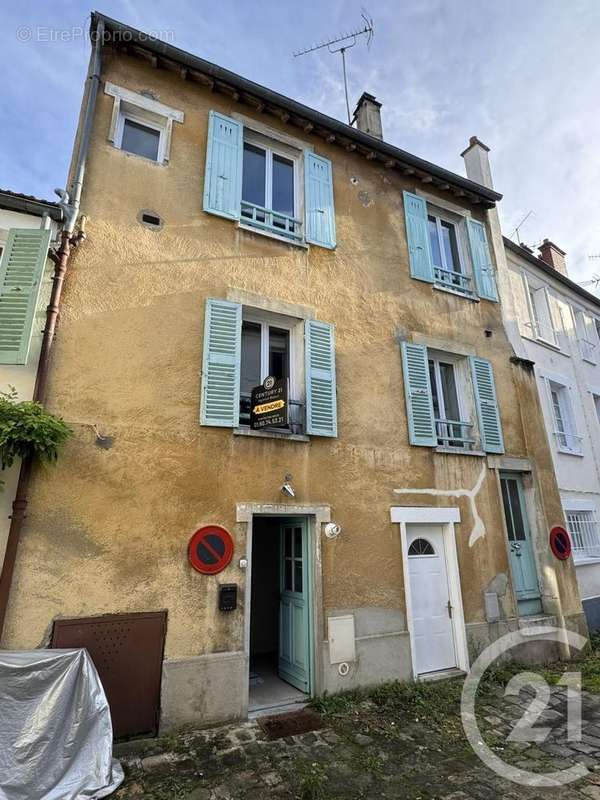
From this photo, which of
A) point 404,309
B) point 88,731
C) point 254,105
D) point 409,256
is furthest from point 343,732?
point 254,105

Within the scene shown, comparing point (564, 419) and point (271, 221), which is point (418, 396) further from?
point (564, 419)

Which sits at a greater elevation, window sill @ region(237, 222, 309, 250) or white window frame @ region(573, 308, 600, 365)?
white window frame @ region(573, 308, 600, 365)

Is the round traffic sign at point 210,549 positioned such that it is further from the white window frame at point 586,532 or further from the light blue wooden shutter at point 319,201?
the white window frame at point 586,532

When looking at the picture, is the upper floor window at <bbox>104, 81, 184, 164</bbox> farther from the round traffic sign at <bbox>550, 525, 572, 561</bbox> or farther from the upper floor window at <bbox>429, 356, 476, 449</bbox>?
the round traffic sign at <bbox>550, 525, 572, 561</bbox>

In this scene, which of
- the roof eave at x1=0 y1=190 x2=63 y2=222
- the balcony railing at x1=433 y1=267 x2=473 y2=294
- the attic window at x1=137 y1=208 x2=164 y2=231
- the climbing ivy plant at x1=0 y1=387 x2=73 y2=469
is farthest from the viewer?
the balcony railing at x1=433 y1=267 x2=473 y2=294

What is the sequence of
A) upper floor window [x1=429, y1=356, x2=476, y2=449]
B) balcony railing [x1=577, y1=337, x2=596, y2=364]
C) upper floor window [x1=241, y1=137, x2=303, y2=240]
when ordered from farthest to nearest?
balcony railing [x1=577, y1=337, x2=596, y2=364] → upper floor window [x1=429, y1=356, x2=476, y2=449] → upper floor window [x1=241, y1=137, x2=303, y2=240]

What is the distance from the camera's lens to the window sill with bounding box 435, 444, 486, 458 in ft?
23.2

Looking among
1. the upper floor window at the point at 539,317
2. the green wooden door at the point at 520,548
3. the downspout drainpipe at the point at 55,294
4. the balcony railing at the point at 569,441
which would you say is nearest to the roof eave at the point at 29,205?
the downspout drainpipe at the point at 55,294

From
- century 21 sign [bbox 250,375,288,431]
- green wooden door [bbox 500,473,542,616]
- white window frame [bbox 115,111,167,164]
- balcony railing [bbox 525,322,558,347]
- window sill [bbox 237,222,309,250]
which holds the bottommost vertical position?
green wooden door [bbox 500,473,542,616]

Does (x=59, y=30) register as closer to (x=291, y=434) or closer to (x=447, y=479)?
(x=291, y=434)

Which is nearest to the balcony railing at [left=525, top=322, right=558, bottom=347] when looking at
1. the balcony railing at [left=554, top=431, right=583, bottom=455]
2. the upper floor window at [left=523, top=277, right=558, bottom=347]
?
the upper floor window at [left=523, top=277, right=558, bottom=347]

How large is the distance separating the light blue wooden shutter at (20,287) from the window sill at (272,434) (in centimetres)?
254

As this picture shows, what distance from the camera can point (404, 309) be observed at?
25.0ft

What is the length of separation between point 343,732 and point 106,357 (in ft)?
16.4
